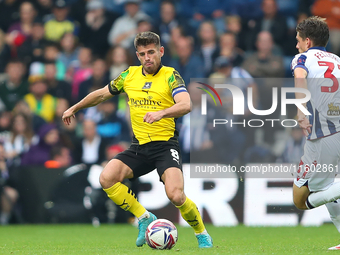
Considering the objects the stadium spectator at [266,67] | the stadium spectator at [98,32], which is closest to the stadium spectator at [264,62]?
the stadium spectator at [266,67]

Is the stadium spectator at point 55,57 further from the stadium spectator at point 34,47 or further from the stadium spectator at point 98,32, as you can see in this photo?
the stadium spectator at point 98,32

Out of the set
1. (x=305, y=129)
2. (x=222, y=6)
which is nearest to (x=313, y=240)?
(x=305, y=129)

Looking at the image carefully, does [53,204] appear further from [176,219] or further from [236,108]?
[236,108]

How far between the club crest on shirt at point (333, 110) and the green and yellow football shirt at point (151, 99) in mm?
1674

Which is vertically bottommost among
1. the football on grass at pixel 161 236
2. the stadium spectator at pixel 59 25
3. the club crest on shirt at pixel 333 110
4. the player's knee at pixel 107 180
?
the football on grass at pixel 161 236

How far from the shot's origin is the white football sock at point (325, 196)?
5996 mm

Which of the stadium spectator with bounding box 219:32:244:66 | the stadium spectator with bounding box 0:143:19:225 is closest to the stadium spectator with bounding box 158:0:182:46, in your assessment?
the stadium spectator with bounding box 219:32:244:66

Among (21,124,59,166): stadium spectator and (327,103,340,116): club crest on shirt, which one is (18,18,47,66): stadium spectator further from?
(327,103,340,116): club crest on shirt

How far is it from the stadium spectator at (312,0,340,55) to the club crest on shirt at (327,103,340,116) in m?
7.38

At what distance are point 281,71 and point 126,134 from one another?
3.48m

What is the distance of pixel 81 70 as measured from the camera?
13.6 meters

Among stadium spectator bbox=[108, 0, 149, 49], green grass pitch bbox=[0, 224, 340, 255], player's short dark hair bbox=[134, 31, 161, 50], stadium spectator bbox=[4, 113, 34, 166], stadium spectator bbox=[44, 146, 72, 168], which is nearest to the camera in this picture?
green grass pitch bbox=[0, 224, 340, 255]

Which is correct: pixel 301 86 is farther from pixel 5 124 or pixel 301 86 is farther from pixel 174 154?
pixel 5 124

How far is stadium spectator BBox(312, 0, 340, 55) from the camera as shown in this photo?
13164 millimetres
